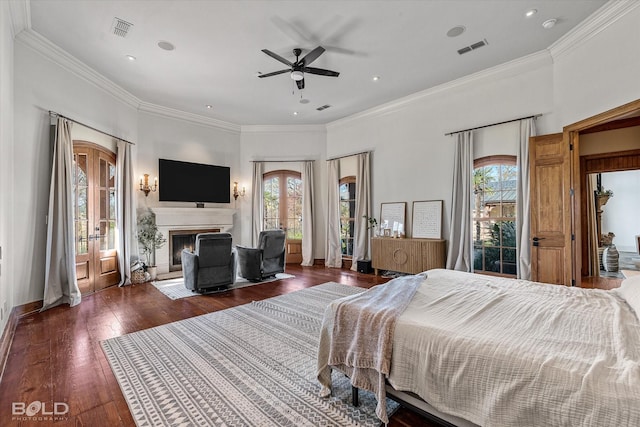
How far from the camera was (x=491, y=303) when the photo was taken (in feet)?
6.64

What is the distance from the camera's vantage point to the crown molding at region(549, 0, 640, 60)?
10.5ft

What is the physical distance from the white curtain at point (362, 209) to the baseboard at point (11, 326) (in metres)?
5.45

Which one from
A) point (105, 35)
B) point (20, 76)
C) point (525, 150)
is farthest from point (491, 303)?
point (20, 76)

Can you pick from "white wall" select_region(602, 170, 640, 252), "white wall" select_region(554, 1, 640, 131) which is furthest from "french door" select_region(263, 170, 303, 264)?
"white wall" select_region(602, 170, 640, 252)

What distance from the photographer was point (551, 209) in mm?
4051

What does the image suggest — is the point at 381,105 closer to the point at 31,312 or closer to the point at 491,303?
the point at 491,303

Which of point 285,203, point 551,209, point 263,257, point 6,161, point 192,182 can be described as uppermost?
point 192,182

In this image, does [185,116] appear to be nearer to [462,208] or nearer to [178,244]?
[178,244]

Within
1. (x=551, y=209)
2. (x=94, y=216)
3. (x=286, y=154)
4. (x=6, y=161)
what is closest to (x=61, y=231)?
(x=94, y=216)

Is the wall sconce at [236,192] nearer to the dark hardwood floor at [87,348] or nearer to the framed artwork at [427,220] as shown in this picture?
the dark hardwood floor at [87,348]

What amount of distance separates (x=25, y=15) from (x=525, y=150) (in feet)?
22.4

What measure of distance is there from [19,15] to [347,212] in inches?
243

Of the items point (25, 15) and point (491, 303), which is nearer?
point (491, 303)

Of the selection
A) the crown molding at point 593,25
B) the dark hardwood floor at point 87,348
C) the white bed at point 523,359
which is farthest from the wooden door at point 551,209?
the dark hardwood floor at point 87,348
